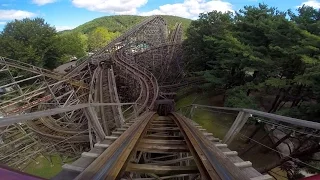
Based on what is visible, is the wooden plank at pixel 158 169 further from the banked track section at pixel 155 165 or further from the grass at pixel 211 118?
the grass at pixel 211 118

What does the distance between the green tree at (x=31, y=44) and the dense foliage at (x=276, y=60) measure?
2025cm

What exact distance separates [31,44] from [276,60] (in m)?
27.8

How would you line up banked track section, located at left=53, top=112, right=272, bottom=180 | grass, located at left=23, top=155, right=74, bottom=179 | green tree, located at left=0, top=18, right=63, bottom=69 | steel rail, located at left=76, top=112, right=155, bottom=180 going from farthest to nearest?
green tree, located at left=0, top=18, right=63, bottom=69 → grass, located at left=23, top=155, right=74, bottom=179 → banked track section, located at left=53, top=112, right=272, bottom=180 → steel rail, located at left=76, top=112, right=155, bottom=180

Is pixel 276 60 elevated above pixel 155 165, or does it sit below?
above

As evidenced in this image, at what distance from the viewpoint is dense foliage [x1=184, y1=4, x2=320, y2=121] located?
26.2 ft

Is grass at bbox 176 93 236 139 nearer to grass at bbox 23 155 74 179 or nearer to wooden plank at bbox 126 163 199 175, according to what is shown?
grass at bbox 23 155 74 179

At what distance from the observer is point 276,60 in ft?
34.6

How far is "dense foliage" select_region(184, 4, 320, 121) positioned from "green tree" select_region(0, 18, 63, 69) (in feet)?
66.4

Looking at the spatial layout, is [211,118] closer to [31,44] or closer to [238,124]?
[238,124]

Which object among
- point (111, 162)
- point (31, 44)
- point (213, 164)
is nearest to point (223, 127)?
point (213, 164)

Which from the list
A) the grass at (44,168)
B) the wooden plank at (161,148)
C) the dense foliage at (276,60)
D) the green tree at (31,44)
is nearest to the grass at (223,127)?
the dense foliage at (276,60)

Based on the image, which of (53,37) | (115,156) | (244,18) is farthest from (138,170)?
(53,37)

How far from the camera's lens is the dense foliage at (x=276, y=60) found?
797 cm

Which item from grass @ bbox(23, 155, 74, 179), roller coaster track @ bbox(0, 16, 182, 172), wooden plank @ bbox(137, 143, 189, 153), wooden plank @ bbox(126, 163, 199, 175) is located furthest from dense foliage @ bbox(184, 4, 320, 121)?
grass @ bbox(23, 155, 74, 179)
